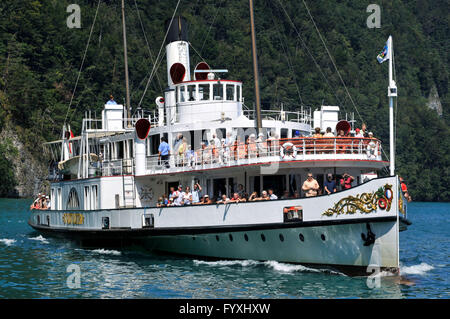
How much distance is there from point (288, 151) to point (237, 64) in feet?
264

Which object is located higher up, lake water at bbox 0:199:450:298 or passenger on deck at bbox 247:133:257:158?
passenger on deck at bbox 247:133:257:158

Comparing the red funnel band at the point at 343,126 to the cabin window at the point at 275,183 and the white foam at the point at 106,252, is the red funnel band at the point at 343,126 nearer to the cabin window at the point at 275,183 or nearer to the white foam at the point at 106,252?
the cabin window at the point at 275,183

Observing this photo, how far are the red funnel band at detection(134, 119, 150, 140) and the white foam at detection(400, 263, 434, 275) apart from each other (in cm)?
1075

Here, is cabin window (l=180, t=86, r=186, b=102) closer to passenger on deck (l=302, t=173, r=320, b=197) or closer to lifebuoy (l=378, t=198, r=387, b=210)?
passenger on deck (l=302, t=173, r=320, b=197)

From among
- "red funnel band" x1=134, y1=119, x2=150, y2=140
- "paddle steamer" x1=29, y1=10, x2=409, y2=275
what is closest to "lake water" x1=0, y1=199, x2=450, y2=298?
"paddle steamer" x1=29, y1=10, x2=409, y2=275

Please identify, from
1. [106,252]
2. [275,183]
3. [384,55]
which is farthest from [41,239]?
[384,55]

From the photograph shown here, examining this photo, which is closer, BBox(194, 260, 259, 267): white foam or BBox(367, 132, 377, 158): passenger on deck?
BBox(367, 132, 377, 158): passenger on deck

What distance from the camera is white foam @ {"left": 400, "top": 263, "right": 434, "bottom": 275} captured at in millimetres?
24581

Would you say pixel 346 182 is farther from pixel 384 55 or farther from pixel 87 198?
pixel 87 198

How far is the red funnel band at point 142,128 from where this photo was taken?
2752 centimetres

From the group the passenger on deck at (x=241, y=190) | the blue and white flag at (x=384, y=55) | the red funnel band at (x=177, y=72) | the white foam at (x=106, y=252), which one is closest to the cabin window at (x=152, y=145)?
the red funnel band at (x=177, y=72)

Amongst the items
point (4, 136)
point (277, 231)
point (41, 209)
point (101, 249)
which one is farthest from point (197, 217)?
point (4, 136)
